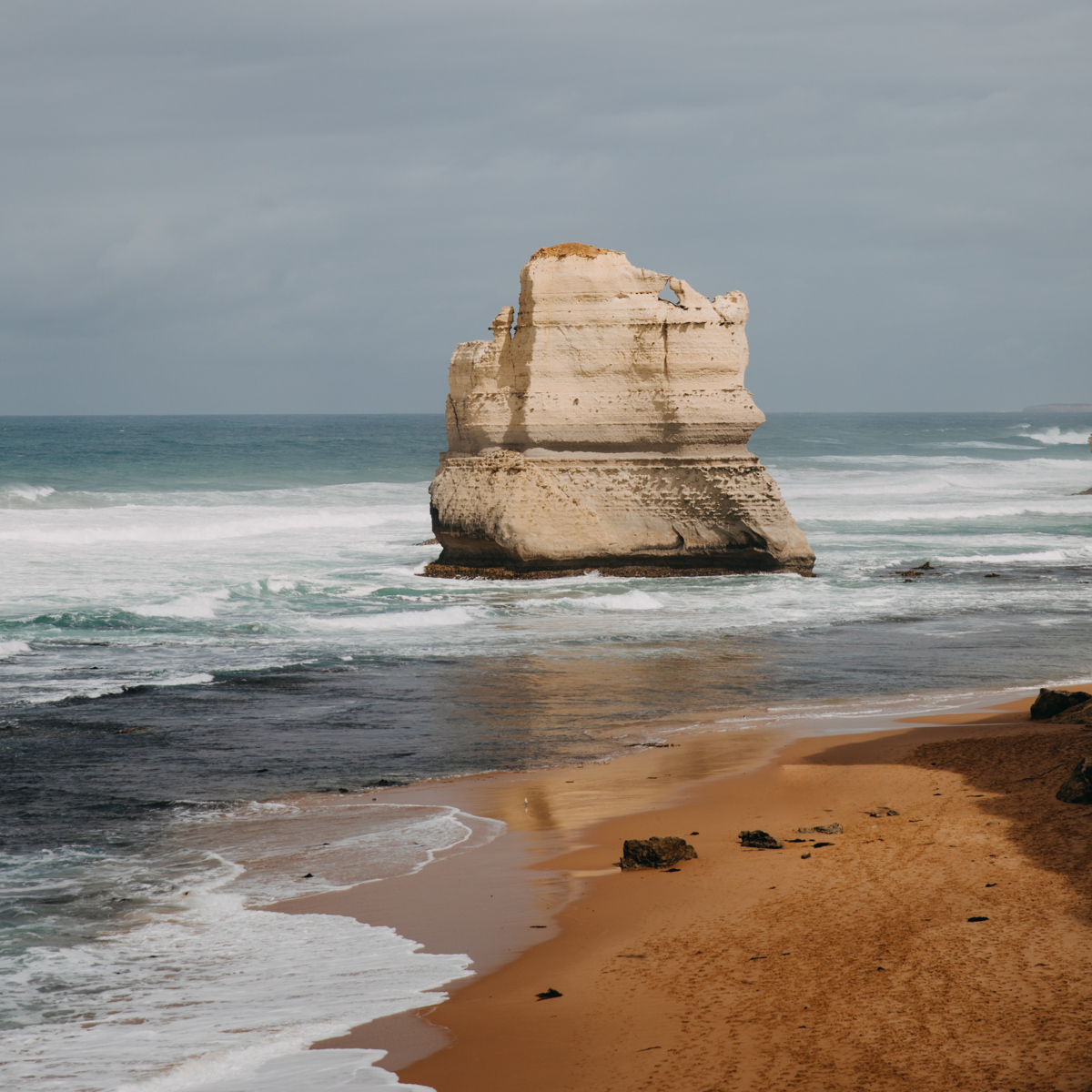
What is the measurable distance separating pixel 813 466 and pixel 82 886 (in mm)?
64329

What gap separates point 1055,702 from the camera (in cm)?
1170

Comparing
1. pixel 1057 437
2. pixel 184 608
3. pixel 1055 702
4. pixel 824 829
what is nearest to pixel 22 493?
pixel 184 608

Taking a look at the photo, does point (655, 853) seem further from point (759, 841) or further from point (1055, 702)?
point (1055, 702)

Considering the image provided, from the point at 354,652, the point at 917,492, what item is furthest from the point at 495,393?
the point at 917,492

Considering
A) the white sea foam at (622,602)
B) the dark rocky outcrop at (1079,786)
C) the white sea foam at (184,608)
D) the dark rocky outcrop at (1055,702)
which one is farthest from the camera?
the white sea foam at (622,602)

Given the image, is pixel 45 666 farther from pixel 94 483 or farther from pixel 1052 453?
pixel 1052 453

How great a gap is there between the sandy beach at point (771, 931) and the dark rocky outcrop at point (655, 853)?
139mm

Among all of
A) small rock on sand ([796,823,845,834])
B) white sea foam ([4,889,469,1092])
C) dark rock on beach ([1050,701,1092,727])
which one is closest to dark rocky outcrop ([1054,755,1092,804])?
small rock on sand ([796,823,845,834])

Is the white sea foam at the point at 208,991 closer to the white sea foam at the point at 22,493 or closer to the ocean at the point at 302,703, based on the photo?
the ocean at the point at 302,703

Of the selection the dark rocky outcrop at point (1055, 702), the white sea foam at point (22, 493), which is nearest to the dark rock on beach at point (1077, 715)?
the dark rocky outcrop at point (1055, 702)

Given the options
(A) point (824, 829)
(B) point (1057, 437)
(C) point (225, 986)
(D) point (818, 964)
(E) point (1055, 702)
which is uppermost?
(B) point (1057, 437)

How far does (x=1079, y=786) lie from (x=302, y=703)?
8505mm

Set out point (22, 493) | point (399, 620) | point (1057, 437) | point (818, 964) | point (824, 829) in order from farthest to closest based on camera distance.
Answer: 1. point (1057, 437)
2. point (22, 493)
3. point (399, 620)
4. point (824, 829)
5. point (818, 964)

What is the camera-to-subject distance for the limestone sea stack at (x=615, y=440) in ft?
75.8
